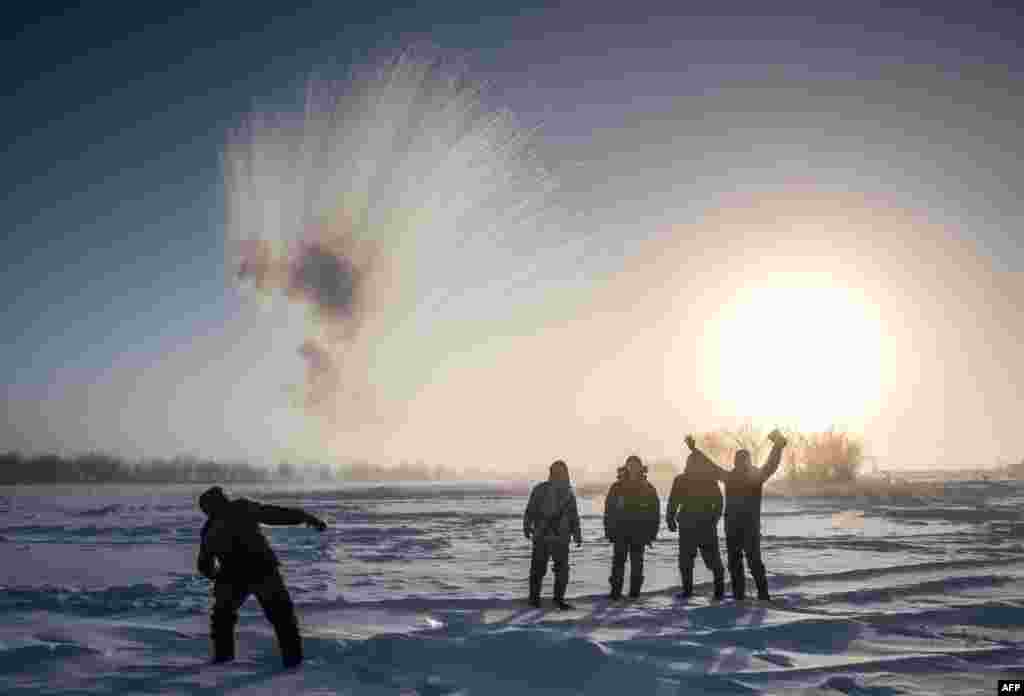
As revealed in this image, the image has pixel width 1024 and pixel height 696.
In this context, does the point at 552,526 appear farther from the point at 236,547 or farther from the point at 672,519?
the point at 236,547

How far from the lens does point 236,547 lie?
694 centimetres

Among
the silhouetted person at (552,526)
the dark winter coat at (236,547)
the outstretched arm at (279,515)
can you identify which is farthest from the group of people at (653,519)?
the outstretched arm at (279,515)

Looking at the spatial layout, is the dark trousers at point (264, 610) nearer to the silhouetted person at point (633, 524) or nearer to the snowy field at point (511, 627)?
the snowy field at point (511, 627)

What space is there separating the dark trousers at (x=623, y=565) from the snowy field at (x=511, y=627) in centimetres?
32

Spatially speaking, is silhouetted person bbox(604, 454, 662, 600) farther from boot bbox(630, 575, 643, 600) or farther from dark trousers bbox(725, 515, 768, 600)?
dark trousers bbox(725, 515, 768, 600)

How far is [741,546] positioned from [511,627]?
423cm

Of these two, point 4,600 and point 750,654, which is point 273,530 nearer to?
point 4,600

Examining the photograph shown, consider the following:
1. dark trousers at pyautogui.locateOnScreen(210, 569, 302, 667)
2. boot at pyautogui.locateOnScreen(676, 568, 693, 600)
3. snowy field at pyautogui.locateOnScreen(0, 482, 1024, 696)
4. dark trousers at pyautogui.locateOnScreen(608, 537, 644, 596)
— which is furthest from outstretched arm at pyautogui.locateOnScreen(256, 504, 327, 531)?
Answer: boot at pyautogui.locateOnScreen(676, 568, 693, 600)

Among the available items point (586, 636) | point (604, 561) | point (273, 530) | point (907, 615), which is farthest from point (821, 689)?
point (273, 530)

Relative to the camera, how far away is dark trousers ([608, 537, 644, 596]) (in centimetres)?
1127

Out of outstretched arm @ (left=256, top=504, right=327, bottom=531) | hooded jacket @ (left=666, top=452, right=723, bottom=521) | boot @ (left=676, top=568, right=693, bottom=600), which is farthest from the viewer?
hooded jacket @ (left=666, top=452, right=723, bottom=521)

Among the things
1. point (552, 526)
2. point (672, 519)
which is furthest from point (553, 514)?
point (672, 519)

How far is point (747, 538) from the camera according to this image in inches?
443

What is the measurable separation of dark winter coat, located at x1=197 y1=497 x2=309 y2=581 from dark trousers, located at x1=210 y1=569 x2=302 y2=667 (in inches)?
3.1
